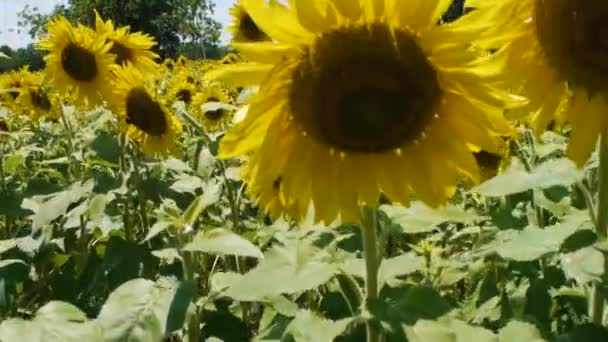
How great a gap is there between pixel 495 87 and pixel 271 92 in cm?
42

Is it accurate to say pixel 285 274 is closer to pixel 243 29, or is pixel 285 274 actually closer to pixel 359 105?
pixel 359 105

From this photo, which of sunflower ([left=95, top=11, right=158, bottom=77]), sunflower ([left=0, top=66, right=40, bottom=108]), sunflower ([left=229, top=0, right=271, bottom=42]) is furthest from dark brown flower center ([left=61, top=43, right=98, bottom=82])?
sunflower ([left=0, top=66, right=40, bottom=108])

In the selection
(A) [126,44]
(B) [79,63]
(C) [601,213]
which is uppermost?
(A) [126,44]

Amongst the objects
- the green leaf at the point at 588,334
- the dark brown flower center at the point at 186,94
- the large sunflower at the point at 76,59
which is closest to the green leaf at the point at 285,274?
the green leaf at the point at 588,334

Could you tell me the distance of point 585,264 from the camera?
1.43 m

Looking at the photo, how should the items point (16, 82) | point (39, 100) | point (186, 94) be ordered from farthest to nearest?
point (16, 82)
point (186, 94)
point (39, 100)

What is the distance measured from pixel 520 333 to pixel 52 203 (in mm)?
1792

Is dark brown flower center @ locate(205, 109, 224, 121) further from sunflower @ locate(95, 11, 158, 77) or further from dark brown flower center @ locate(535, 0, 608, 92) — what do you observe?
dark brown flower center @ locate(535, 0, 608, 92)

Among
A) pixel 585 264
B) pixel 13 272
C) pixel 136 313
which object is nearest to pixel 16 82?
pixel 13 272

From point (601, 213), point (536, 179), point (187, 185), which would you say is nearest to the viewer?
point (601, 213)

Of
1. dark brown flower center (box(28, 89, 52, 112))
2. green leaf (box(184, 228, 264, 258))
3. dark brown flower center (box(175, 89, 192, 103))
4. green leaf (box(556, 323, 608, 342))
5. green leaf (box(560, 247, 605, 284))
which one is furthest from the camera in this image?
dark brown flower center (box(175, 89, 192, 103))

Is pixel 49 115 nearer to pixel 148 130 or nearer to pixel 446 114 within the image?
pixel 148 130

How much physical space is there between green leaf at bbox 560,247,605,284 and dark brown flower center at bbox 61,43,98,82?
324cm

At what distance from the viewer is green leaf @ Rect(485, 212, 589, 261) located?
1.57 meters
